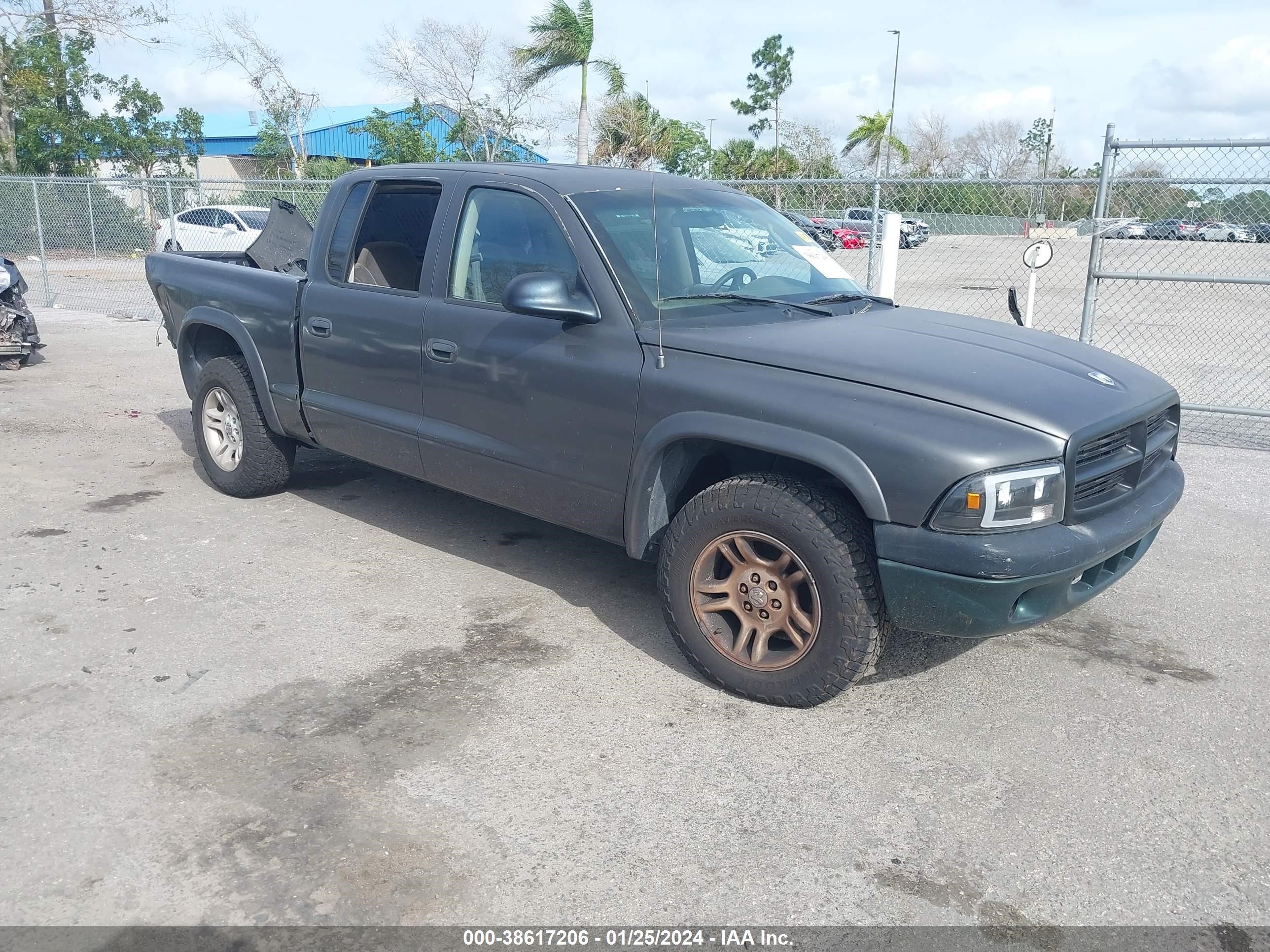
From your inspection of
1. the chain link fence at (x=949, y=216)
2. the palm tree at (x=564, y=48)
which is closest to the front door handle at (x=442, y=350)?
the chain link fence at (x=949, y=216)

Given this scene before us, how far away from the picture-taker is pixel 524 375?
434 centimetres

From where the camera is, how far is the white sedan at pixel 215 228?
55.6 feet

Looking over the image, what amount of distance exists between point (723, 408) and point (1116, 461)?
140 cm

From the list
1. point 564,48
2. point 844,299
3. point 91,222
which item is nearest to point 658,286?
point 844,299

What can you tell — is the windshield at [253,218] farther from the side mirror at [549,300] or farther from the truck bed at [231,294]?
the side mirror at [549,300]

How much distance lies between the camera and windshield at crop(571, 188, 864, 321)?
4230 millimetres

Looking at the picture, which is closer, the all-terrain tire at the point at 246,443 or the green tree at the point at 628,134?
the all-terrain tire at the point at 246,443

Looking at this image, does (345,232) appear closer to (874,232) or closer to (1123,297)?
(874,232)

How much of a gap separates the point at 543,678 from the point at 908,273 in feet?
32.3

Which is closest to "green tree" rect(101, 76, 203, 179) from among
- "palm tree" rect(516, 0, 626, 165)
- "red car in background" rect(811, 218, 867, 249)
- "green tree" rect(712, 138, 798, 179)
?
"palm tree" rect(516, 0, 626, 165)

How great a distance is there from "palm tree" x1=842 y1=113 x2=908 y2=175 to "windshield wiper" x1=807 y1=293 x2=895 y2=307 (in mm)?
47604

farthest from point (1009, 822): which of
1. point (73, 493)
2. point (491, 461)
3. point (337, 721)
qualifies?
point (73, 493)

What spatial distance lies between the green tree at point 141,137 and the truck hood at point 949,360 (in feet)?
107

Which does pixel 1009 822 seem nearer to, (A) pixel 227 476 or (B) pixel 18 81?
(A) pixel 227 476
